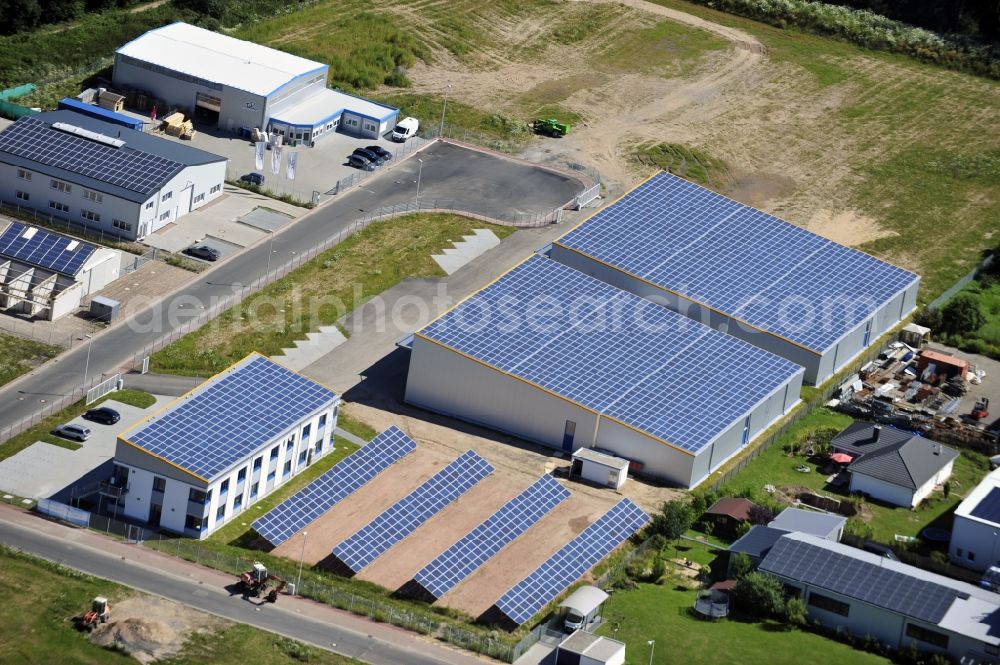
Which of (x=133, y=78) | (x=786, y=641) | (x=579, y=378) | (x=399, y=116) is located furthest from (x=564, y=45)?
(x=786, y=641)

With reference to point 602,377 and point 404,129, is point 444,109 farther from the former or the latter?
point 602,377

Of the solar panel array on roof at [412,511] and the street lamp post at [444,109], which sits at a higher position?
the street lamp post at [444,109]

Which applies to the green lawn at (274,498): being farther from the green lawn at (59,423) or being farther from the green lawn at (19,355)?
the green lawn at (19,355)

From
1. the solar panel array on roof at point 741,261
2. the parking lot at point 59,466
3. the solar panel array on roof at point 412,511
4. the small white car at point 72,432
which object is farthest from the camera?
the solar panel array on roof at point 741,261

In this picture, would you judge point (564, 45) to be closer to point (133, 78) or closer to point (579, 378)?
point (133, 78)

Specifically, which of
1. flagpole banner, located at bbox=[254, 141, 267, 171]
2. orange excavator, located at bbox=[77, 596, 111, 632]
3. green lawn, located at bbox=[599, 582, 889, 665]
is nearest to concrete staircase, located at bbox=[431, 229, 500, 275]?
flagpole banner, located at bbox=[254, 141, 267, 171]

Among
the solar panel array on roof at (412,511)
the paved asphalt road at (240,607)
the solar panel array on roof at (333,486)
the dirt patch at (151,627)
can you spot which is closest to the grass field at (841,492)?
the solar panel array on roof at (412,511)

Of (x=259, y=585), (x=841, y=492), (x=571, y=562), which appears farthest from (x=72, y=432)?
(x=841, y=492)

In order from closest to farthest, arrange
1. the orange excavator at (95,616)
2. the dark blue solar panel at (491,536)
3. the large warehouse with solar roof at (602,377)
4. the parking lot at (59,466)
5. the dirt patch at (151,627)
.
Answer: the dirt patch at (151,627)
the orange excavator at (95,616)
the dark blue solar panel at (491,536)
the parking lot at (59,466)
the large warehouse with solar roof at (602,377)
